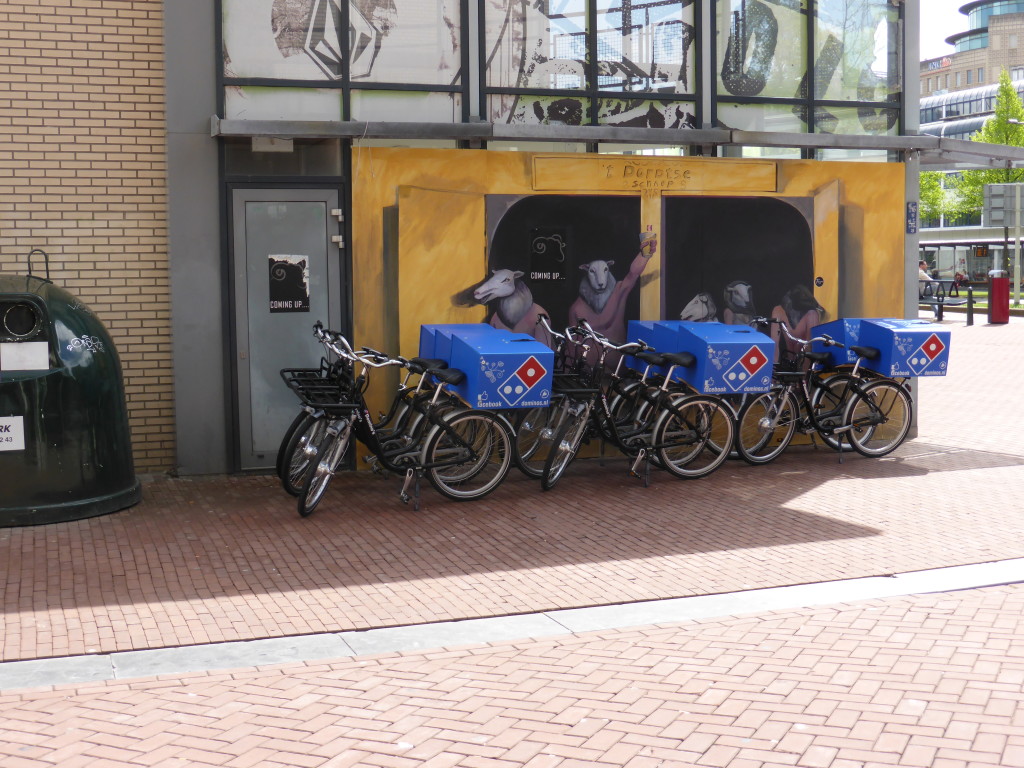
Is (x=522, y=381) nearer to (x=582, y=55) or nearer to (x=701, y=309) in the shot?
(x=701, y=309)

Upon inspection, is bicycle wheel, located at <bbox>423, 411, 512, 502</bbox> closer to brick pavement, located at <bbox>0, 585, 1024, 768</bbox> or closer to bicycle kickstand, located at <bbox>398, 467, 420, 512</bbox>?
bicycle kickstand, located at <bbox>398, 467, 420, 512</bbox>

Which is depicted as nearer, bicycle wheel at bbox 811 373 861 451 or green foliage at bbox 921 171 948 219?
bicycle wheel at bbox 811 373 861 451

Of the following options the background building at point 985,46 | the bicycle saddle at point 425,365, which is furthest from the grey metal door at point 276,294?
the background building at point 985,46

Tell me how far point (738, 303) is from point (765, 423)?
4.36 feet

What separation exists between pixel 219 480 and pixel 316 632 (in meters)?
4.10

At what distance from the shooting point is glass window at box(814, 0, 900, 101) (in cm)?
1137

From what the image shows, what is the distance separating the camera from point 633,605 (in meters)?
6.35

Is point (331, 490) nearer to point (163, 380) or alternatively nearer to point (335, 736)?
point (163, 380)

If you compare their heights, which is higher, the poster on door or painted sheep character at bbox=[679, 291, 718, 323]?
the poster on door

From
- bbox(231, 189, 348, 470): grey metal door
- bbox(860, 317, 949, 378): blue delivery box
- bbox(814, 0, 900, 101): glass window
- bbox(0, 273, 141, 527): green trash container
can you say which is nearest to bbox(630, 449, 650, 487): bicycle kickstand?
bbox(860, 317, 949, 378): blue delivery box

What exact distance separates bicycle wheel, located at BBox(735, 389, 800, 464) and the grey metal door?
3.62 metres

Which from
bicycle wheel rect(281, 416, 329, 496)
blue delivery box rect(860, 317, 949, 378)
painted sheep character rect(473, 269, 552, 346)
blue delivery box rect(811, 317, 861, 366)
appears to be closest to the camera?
bicycle wheel rect(281, 416, 329, 496)

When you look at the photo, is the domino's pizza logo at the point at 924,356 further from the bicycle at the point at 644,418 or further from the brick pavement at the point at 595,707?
the brick pavement at the point at 595,707

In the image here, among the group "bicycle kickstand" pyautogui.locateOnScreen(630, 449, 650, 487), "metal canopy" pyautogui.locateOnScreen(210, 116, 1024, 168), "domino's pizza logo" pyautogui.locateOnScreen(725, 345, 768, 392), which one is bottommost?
"bicycle kickstand" pyautogui.locateOnScreen(630, 449, 650, 487)
